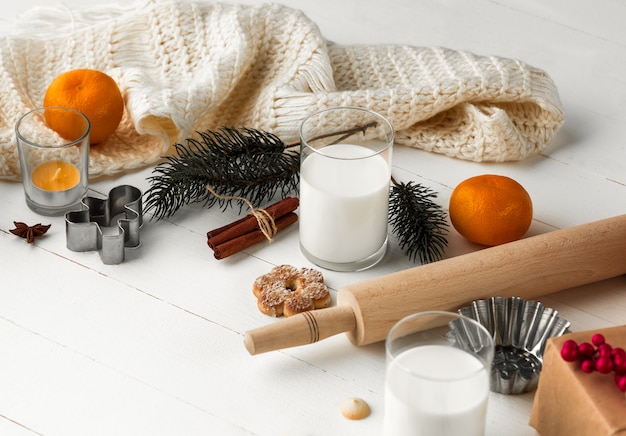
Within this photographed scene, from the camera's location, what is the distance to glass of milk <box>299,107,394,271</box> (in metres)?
1.23

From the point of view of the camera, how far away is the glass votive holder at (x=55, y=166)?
1.36 meters

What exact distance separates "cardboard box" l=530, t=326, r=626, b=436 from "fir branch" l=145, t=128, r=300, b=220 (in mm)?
540

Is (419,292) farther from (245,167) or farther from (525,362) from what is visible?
(245,167)

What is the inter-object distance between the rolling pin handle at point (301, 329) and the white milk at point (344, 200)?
15 cm

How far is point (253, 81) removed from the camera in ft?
5.24

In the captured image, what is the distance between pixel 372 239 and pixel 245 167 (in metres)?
0.23

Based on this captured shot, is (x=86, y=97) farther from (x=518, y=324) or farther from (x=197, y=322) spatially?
(x=518, y=324)

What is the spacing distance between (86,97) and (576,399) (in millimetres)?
875

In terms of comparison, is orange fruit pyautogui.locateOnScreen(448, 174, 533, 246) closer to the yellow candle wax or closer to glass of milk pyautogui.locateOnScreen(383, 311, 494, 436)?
glass of milk pyautogui.locateOnScreen(383, 311, 494, 436)

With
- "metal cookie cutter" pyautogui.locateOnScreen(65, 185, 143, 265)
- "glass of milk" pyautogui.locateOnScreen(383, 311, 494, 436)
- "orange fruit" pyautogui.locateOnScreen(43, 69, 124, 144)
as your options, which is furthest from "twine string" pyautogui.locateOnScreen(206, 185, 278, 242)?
"glass of milk" pyautogui.locateOnScreen(383, 311, 494, 436)

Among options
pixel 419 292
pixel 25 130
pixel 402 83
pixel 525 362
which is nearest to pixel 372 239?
pixel 419 292

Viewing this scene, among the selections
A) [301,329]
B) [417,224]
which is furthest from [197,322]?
[417,224]

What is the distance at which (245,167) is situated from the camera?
1366 mm

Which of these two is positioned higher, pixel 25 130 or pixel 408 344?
pixel 408 344
